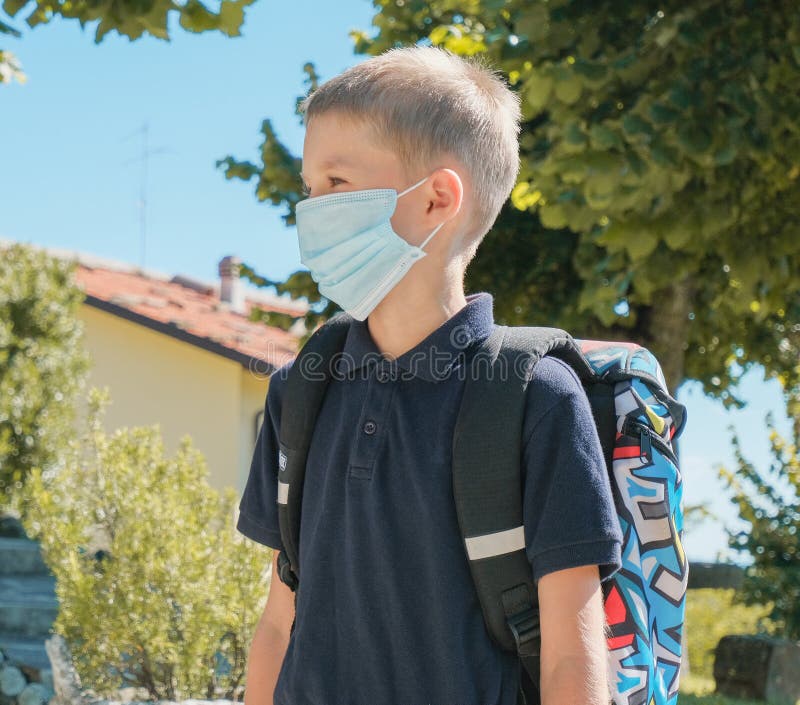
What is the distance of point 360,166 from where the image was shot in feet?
5.71

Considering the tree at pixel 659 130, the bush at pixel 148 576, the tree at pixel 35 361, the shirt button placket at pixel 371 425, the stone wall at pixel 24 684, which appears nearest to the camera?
the shirt button placket at pixel 371 425

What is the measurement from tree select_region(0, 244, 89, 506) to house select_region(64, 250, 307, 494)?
2.16m

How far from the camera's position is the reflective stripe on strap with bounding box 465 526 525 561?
59.6 inches

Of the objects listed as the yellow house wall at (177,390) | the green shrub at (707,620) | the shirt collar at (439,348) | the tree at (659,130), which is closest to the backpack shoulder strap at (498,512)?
the shirt collar at (439,348)

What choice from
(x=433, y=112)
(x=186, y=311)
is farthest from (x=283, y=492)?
(x=186, y=311)

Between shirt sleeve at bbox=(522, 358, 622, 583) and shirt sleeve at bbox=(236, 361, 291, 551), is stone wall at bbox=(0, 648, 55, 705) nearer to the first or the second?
shirt sleeve at bbox=(236, 361, 291, 551)

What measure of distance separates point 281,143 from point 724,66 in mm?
4351

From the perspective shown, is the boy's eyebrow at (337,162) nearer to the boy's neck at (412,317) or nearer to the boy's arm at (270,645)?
the boy's neck at (412,317)

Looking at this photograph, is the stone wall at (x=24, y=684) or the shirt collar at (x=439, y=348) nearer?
the shirt collar at (x=439, y=348)

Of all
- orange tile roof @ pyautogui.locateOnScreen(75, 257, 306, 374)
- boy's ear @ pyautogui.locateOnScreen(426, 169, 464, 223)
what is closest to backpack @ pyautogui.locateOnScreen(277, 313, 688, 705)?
boy's ear @ pyautogui.locateOnScreen(426, 169, 464, 223)

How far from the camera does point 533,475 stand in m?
1.51

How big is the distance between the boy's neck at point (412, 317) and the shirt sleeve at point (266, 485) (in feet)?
0.72

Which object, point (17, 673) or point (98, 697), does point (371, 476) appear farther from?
point (17, 673)

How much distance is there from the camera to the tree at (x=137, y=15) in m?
4.84
